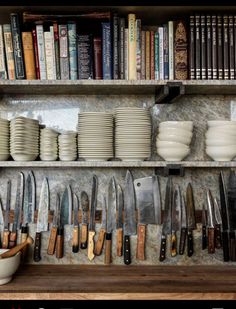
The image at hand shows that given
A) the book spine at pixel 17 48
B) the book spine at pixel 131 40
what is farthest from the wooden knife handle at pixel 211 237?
the book spine at pixel 17 48

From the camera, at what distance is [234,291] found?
175cm

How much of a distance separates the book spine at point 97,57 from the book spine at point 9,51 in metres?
0.42

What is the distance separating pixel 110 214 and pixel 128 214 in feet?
0.34

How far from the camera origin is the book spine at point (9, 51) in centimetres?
193

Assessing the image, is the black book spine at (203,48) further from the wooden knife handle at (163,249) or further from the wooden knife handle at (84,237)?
the wooden knife handle at (84,237)

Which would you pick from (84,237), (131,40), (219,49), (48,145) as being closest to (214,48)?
(219,49)

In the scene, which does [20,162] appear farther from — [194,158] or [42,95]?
[194,158]

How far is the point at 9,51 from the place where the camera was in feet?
6.32

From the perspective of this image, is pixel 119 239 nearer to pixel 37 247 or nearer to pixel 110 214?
pixel 110 214

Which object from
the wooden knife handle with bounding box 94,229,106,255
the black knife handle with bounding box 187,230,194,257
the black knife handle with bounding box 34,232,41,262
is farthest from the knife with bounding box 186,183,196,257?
the black knife handle with bounding box 34,232,41,262

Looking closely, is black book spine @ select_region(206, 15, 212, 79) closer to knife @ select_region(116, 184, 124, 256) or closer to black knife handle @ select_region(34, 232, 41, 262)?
knife @ select_region(116, 184, 124, 256)

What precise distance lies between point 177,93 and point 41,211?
992 mm

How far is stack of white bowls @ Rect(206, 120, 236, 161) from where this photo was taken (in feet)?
6.35
